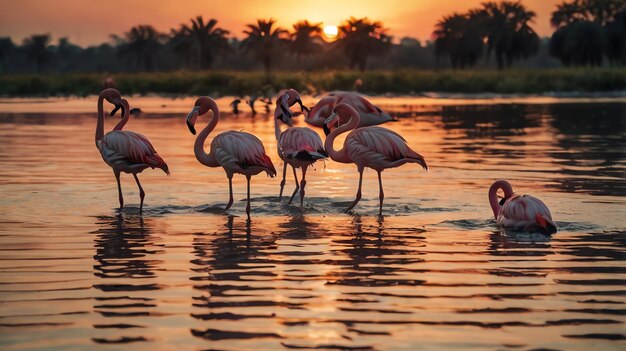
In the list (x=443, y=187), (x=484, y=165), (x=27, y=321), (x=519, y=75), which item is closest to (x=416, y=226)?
(x=443, y=187)

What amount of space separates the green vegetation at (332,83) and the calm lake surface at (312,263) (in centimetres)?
4203

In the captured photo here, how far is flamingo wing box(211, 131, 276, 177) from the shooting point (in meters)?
11.7

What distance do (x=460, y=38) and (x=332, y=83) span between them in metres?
41.2

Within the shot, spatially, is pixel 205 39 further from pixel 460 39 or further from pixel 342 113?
pixel 342 113

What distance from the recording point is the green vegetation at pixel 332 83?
2290 inches

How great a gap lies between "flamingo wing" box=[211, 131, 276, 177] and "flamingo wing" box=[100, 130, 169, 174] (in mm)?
657

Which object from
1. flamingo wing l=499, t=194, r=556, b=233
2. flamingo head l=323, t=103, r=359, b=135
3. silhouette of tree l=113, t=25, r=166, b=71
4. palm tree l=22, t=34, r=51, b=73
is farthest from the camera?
palm tree l=22, t=34, r=51, b=73

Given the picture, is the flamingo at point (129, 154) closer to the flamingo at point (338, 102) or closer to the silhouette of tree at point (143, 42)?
the flamingo at point (338, 102)

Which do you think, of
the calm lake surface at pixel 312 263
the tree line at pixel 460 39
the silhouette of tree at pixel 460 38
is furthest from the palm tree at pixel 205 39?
the calm lake surface at pixel 312 263

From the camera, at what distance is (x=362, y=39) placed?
313ft

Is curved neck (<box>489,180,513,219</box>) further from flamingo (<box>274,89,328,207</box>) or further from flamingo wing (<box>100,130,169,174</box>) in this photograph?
flamingo wing (<box>100,130,169,174</box>)

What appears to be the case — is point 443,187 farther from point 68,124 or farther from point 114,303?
point 68,124

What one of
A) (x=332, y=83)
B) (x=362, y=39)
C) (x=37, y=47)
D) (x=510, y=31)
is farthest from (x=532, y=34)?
(x=37, y=47)

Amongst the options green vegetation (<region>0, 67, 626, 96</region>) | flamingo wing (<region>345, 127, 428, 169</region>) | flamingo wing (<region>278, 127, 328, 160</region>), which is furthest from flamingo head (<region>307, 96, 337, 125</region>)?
green vegetation (<region>0, 67, 626, 96</region>)
